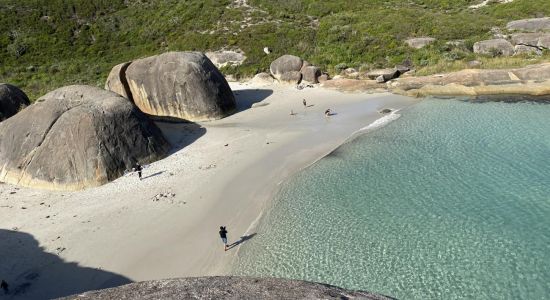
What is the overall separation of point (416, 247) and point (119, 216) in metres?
12.7

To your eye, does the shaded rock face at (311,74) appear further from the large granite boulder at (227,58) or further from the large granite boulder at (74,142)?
the large granite boulder at (74,142)

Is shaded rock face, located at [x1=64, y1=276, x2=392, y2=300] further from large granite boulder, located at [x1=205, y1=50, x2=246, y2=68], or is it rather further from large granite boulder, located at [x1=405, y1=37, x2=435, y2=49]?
large granite boulder, located at [x1=405, y1=37, x2=435, y2=49]

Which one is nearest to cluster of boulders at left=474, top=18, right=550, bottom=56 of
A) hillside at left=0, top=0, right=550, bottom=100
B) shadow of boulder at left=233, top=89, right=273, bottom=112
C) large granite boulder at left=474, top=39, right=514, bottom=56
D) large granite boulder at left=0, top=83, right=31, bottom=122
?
large granite boulder at left=474, top=39, right=514, bottom=56

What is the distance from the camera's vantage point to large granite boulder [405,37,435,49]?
147ft

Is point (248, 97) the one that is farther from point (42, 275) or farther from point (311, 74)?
point (42, 275)

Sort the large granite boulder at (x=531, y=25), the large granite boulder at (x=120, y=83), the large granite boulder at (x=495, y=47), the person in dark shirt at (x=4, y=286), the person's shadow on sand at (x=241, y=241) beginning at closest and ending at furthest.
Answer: the person in dark shirt at (x=4, y=286)
the person's shadow on sand at (x=241, y=241)
the large granite boulder at (x=120, y=83)
the large granite boulder at (x=495, y=47)
the large granite boulder at (x=531, y=25)

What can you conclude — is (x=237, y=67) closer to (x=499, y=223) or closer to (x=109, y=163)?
(x=109, y=163)

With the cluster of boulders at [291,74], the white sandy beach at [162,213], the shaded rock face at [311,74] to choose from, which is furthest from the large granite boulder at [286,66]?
the white sandy beach at [162,213]

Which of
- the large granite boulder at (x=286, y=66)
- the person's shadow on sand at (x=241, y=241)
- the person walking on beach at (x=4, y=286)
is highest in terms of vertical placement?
the large granite boulder at (x=286, y=66)

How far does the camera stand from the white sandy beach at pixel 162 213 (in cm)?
1402

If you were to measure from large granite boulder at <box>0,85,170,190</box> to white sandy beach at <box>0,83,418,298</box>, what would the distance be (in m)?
0.80

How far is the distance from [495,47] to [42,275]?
43.6 metres

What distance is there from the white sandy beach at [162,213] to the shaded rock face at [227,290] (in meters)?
6.20

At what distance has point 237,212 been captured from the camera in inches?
680
